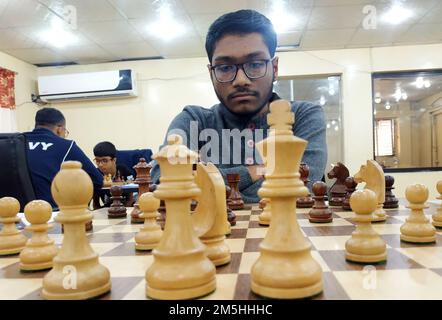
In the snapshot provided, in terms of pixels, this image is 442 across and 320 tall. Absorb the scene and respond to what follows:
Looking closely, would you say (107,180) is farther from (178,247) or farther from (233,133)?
(178,247)

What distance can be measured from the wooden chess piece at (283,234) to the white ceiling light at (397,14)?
160 inches

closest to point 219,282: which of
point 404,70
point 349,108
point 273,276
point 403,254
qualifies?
point 273,276

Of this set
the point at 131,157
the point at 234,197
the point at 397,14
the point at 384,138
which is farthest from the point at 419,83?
the point at 234,197

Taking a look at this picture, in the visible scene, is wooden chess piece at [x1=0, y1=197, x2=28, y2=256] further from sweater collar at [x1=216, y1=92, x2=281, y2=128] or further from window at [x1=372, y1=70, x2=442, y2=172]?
window at [x1=372, y1=70, x2=442, y2=172]

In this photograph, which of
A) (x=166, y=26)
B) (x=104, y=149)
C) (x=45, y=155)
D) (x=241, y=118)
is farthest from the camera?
(x=166, y=26)

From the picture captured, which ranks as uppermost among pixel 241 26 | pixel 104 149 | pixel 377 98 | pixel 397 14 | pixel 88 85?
pixel 397 14

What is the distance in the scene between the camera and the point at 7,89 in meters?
5.27

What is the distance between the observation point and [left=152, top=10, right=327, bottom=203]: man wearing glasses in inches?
65.1

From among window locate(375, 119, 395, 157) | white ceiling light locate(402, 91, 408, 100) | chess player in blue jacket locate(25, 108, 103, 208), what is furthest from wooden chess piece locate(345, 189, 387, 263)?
white ceiling light locate(402, 91, 408, 100)

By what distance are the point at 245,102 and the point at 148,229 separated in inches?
42.3

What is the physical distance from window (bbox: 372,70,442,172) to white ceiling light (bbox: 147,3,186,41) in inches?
124

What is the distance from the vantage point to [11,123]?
17.5ft
